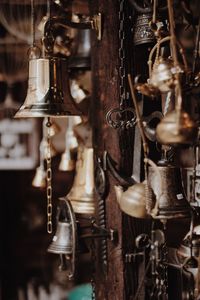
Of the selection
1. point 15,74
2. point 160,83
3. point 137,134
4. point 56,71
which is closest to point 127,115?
point 137,134

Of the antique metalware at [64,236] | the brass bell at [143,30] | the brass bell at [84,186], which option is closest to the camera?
the brass bell at [143,30]

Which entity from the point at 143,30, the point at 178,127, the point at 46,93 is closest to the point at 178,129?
the point at 178,127

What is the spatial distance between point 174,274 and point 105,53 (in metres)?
0.73

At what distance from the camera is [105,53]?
2.11 metres

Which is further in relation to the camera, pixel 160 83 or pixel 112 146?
pixel 112 146

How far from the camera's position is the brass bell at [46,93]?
2023 mm

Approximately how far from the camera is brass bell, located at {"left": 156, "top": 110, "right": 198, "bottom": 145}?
1.47 metres

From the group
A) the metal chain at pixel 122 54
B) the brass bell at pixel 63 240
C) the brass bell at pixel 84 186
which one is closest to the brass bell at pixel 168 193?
the metal chain at pixel 122 54

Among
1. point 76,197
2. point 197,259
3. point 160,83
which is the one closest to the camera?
point 160,83

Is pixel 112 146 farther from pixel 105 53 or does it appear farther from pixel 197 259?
pixel 197 259

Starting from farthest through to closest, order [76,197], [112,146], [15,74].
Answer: [15,74] → [76,197] → [112,146]

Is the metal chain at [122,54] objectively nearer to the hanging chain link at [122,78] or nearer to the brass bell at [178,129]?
the hanging chain link at [122,78]

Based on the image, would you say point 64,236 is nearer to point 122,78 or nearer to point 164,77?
point 122,78

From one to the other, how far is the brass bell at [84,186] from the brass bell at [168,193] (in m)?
0.69
